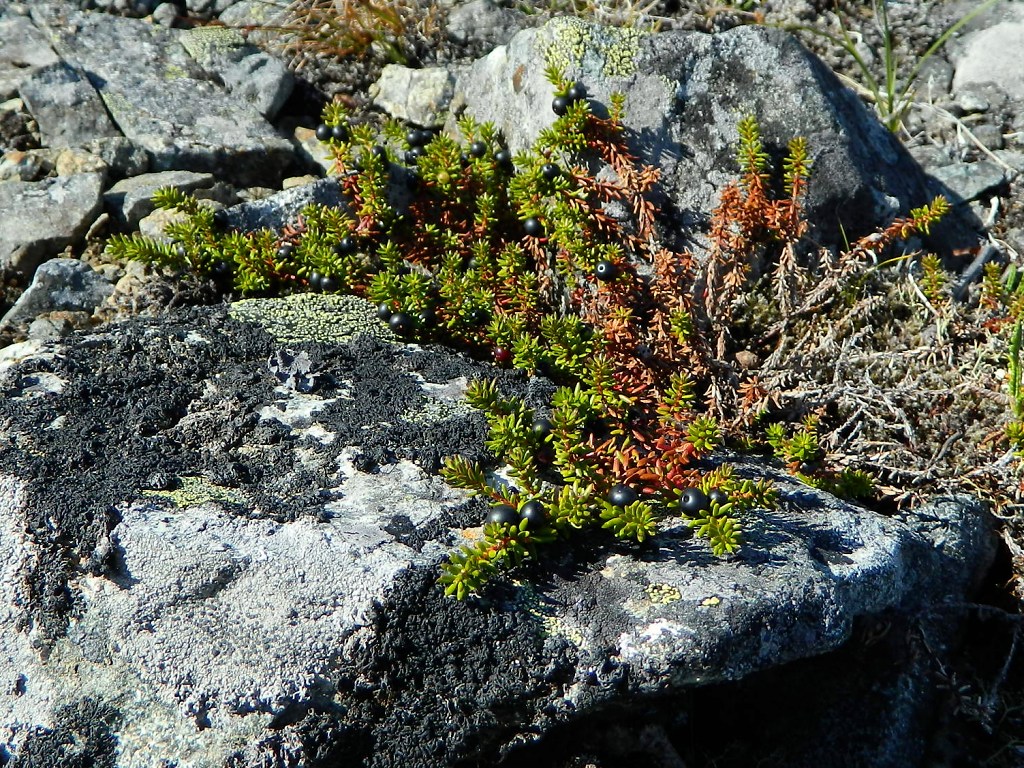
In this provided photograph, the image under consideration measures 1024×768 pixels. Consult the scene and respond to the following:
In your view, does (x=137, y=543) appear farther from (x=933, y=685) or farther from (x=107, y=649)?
(x=933, y=685)

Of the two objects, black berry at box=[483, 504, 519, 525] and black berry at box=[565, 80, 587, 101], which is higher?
black berry at box=[565, 80, 587, 101]

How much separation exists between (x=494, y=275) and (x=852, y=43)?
3982 millimetres

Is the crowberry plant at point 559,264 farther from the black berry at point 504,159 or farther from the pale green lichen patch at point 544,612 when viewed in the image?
the pale green lichen patch at point 544,612

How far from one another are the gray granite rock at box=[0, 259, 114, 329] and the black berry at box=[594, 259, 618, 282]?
2.71 meters

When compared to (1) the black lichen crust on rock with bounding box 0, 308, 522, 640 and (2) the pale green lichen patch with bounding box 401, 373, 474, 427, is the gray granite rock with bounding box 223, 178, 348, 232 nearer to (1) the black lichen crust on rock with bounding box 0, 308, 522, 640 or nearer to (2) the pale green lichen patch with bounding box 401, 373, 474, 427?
(1) the black lichen crust on rock with bounding box 0, 308, 522, 640

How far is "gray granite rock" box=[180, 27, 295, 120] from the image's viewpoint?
6.58 m

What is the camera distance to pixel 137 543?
3234 mm

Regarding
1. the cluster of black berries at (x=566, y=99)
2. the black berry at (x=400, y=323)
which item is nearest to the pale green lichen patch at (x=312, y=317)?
the black berry at (x=400, y=323)

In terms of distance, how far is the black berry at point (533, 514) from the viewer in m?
3.25

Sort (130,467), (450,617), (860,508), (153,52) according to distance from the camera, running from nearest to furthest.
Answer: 1. (450,617)
2. (130,467)
3. (860,508)
4. (153,52)

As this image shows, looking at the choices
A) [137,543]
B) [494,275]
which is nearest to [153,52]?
[494,275]

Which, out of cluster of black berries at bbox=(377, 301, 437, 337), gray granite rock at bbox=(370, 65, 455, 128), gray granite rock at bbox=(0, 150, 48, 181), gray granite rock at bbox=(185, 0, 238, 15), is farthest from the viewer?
gray granite rock at bbox=(185, 0, 238, 15)

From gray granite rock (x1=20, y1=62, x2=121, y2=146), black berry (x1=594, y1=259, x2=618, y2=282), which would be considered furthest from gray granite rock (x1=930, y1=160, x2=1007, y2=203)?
gray granite rock (x1=20, y1=62, x2=121, y2=146)

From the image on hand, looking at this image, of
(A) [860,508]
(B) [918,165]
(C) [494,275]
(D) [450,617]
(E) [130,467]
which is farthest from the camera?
(B) [918,165]
